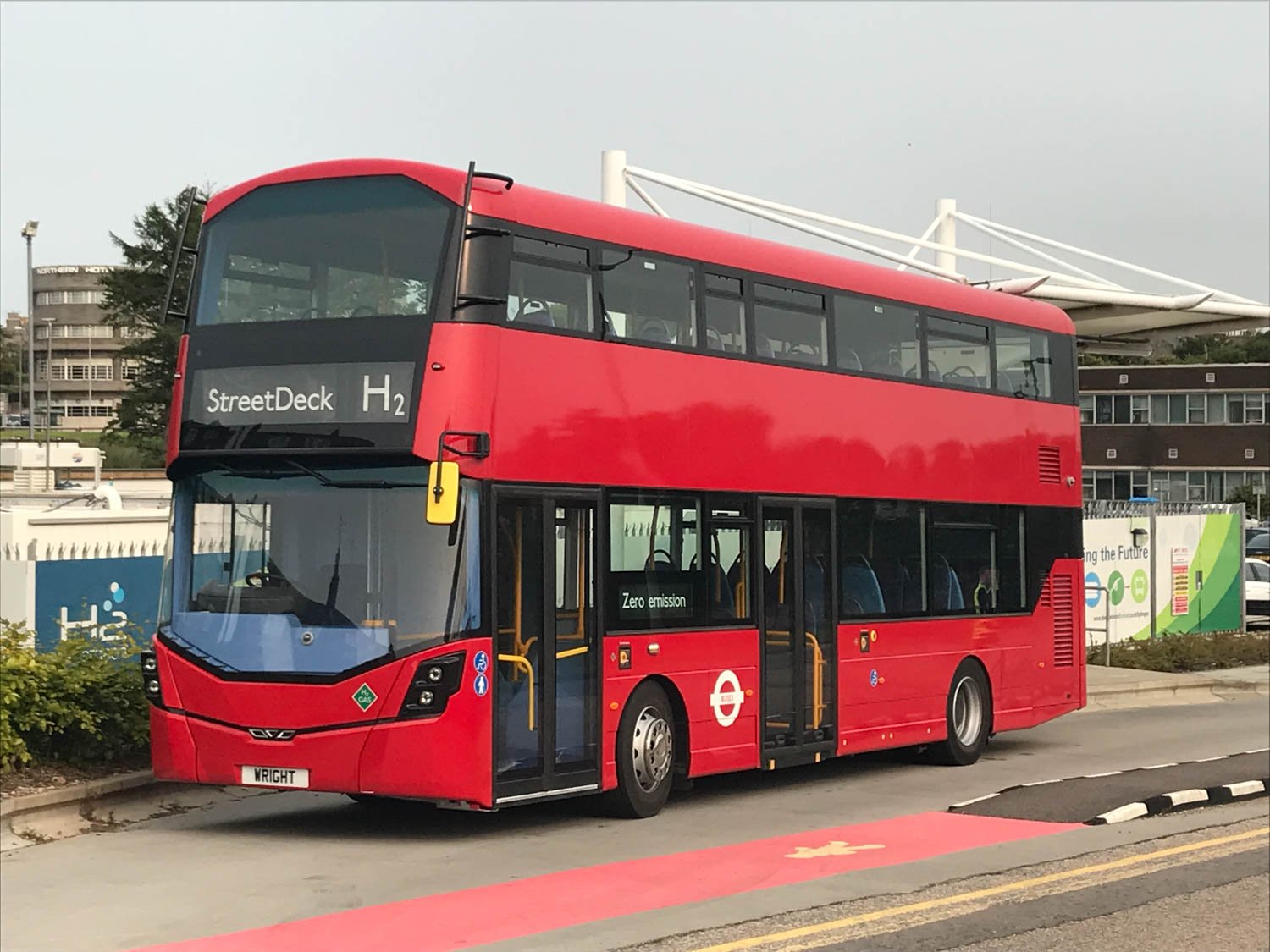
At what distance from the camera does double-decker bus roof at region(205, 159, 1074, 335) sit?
12062mm

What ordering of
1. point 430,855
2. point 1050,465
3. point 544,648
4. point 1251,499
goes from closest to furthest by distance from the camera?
point 430,855 < point 544,648 < point 1050,465 < point 1251,499

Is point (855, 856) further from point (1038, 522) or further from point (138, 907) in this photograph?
point (1038, 522)

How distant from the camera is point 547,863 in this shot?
11.2 m

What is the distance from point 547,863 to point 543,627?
1.75m

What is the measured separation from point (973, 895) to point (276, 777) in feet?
15.0

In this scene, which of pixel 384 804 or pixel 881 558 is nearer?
pixel 384 804

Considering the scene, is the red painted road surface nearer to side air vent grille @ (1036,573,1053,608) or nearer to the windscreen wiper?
the windscreen wiper

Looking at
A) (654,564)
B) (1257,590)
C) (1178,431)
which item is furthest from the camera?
(1178,431)

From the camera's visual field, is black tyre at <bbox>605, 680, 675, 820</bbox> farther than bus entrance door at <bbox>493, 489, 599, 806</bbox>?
Yes

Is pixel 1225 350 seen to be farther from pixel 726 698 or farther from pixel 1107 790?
pixel 726 698

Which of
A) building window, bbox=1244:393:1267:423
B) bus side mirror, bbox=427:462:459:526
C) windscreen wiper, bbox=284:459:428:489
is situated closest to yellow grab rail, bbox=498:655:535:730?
bus side mirror, bbox=427:462:459:526

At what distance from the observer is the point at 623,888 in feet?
33.6

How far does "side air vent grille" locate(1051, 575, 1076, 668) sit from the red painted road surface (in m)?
6.02

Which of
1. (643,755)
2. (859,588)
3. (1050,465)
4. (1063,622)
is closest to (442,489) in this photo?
(643,755)
